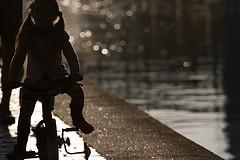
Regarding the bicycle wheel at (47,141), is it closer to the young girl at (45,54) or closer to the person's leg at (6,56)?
the young girl at (45,54)

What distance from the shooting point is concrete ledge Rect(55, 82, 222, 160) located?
8.95m

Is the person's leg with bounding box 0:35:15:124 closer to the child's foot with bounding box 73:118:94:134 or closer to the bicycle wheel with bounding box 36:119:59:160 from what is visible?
the bicycle wheel with bounding box 36:119:59:160

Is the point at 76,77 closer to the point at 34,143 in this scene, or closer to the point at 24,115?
the point at 24,115

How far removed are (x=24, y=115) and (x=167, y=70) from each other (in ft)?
55.8

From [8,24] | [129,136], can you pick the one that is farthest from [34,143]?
[8,24]

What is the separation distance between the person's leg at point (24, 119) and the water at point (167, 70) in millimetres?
5448

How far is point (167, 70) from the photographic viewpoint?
24500 mm

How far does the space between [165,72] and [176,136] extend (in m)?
13.9

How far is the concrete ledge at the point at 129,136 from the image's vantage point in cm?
895

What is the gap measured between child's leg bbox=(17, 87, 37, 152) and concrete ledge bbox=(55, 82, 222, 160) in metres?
1.27

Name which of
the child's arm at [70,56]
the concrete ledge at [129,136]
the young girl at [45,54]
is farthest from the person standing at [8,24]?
the child's arm at [70,56]

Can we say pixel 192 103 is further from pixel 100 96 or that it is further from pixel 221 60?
pixel 221 60

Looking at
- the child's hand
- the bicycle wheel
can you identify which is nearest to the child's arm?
the child's hand

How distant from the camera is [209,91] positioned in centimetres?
1959
